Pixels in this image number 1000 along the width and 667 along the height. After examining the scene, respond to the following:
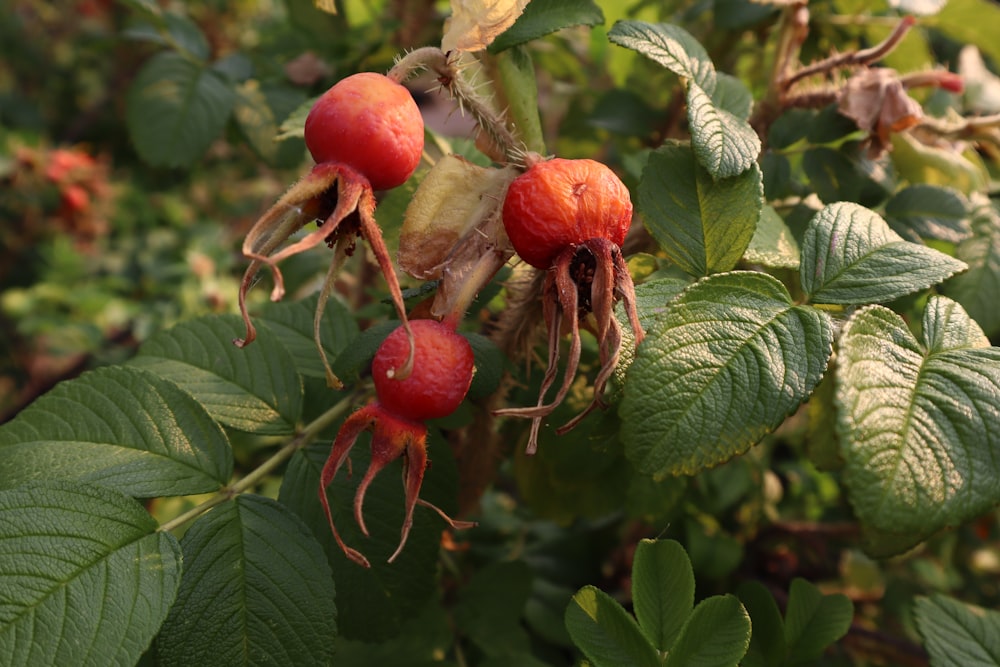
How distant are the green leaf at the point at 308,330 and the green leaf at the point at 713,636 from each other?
575mm

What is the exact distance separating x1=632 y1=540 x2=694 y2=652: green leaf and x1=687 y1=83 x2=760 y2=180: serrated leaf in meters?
0.38

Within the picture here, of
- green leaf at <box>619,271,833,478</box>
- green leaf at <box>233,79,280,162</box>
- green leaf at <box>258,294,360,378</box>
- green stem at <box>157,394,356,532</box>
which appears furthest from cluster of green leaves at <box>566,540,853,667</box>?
green leaf at <box>233,79,280,162</box>

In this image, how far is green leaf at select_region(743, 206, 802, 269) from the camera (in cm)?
86

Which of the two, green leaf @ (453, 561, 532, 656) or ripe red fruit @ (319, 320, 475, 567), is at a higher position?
ripe red fruit @ (319, 320, 475, 567)

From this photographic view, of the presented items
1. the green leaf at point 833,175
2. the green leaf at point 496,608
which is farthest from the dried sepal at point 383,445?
the green leaf at point 833,175

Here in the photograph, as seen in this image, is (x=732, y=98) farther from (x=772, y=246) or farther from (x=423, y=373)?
(x=423, y=373)

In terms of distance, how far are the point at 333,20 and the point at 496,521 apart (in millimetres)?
1115

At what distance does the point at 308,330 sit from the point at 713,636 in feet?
2.20

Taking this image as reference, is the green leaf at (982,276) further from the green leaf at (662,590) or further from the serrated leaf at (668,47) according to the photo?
the green leaf at (662,590)

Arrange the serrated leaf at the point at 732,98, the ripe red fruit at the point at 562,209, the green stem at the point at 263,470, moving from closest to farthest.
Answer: the ripe red fruit at the point at 562,209 → the green stem at the point at 263,470 → the serrated leaf at the point at 732,98

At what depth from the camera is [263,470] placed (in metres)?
0.87

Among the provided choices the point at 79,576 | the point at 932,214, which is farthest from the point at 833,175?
the point at 79,576

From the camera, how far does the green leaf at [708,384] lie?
661 millimetres

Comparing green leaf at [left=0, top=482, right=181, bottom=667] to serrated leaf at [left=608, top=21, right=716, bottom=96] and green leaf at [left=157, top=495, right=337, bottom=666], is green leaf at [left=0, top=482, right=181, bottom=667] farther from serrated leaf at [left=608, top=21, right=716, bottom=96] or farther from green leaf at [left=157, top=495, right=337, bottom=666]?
serrated leaf at [left=608, top=21, right=716, bottom=96]
